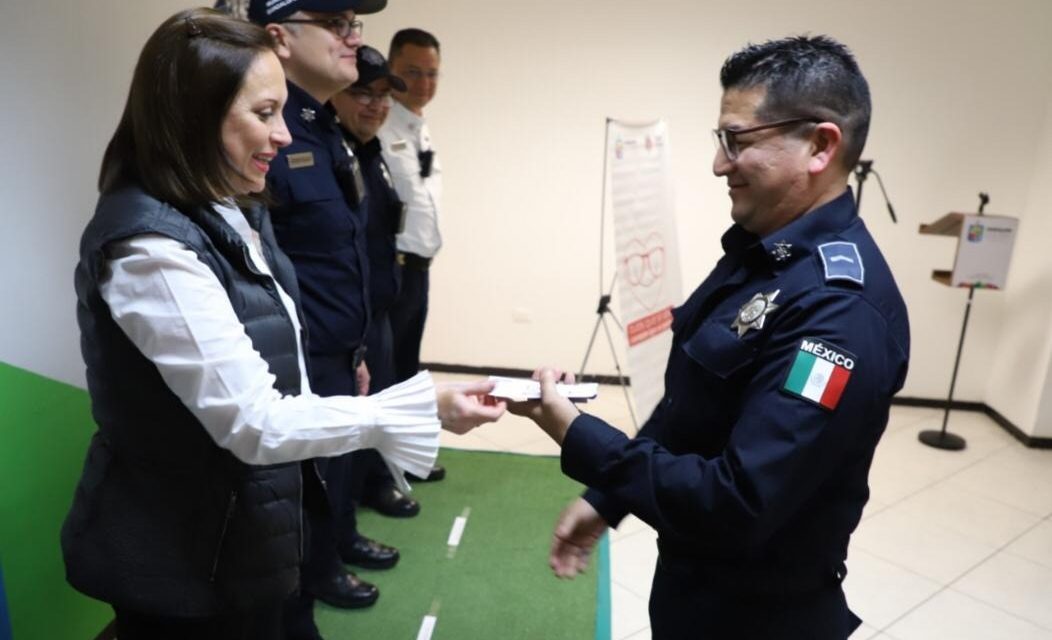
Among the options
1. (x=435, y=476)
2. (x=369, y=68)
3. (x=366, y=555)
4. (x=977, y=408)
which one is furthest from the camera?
(x=977, y=408)

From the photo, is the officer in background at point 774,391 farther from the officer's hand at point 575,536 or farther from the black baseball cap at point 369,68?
the black baseball cap at point 369,68

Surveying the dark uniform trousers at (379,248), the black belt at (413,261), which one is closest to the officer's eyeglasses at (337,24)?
the dark uniform trousers at (379,248)

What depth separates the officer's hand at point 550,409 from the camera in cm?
114

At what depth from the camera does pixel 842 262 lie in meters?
1.00

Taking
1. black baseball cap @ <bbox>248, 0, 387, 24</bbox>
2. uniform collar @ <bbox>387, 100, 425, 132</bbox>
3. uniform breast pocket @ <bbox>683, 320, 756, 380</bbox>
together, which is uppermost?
black baseball cap @ <bbox>248, 0, 387, 24</bbox>

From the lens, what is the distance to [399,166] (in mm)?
2807

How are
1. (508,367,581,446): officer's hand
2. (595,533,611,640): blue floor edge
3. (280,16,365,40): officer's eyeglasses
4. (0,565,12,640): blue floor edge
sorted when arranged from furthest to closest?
(595,533,611,640): blue floor edge < (280,16,365,40): officer's eyeglasses < (0,565,12,640): blue floor edge < (508,367,581,446): officer's hand

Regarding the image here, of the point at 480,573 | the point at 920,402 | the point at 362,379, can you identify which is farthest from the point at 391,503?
the point at 920,402

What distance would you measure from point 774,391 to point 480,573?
1.87 metres

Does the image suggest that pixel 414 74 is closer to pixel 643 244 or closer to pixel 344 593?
pixel 643 244

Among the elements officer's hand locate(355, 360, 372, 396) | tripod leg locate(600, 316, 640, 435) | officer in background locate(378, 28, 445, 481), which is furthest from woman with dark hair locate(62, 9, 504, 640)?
tripod leg locate(600, 316, 640, 435)

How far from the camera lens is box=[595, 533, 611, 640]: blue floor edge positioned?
229cm

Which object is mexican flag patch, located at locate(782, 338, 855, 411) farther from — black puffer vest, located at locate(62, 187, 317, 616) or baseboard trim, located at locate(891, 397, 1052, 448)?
baseboard trim, located at locate(891, 397, 1052, 448)

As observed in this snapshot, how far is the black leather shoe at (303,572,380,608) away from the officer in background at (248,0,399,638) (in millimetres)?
173
